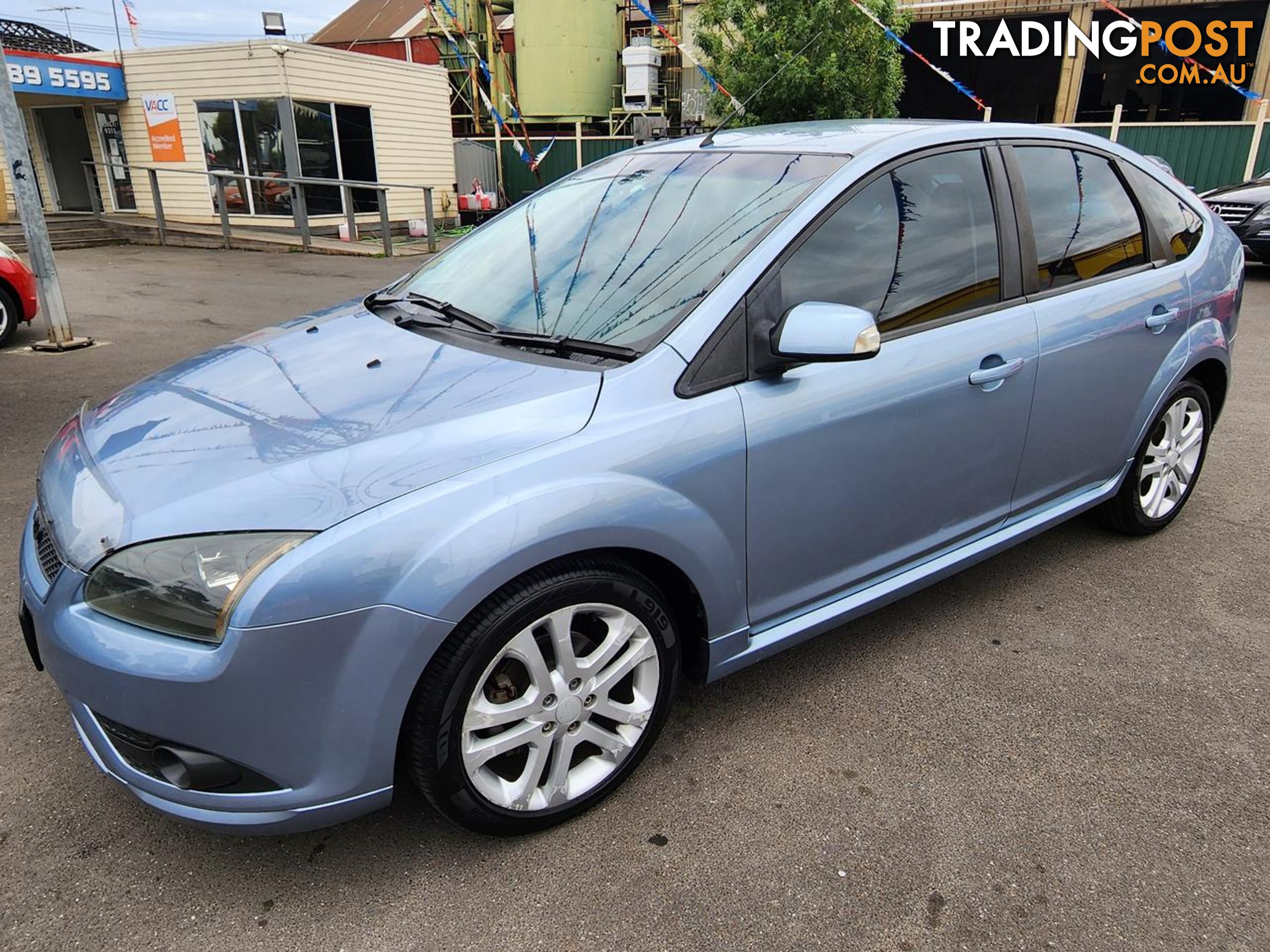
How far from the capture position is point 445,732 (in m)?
2.01

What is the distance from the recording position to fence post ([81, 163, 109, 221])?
16891 mm

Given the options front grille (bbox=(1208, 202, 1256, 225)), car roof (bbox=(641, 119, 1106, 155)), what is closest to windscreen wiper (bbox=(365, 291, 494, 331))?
car roof (bbox=(641, 119, 1106, 155))

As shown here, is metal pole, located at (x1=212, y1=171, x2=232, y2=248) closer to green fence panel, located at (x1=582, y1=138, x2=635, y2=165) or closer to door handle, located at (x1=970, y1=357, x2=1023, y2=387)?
green fence panel, located at (x1=582, y1=138, x2=635, y2=165)

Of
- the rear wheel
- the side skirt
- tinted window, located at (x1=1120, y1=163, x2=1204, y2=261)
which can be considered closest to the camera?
the side skirt

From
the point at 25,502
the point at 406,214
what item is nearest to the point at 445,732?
the point at 25,502

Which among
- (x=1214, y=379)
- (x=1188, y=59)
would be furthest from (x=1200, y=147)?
(x=1214, y=379)

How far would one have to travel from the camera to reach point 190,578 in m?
1.85

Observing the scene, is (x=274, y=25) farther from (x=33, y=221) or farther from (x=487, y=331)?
(x=487, y=331)

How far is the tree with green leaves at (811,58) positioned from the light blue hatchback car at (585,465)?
11530mm

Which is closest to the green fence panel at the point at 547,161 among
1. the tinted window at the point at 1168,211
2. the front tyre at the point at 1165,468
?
the tinted window at the point at 1168,211

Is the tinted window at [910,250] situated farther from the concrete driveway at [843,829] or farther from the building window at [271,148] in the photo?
the building window at [271,148]

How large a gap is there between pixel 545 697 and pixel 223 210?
50.7 feet

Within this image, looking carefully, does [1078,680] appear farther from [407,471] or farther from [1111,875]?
[407,471]

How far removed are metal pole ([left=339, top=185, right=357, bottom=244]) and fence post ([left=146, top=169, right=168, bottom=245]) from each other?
3050 mm
